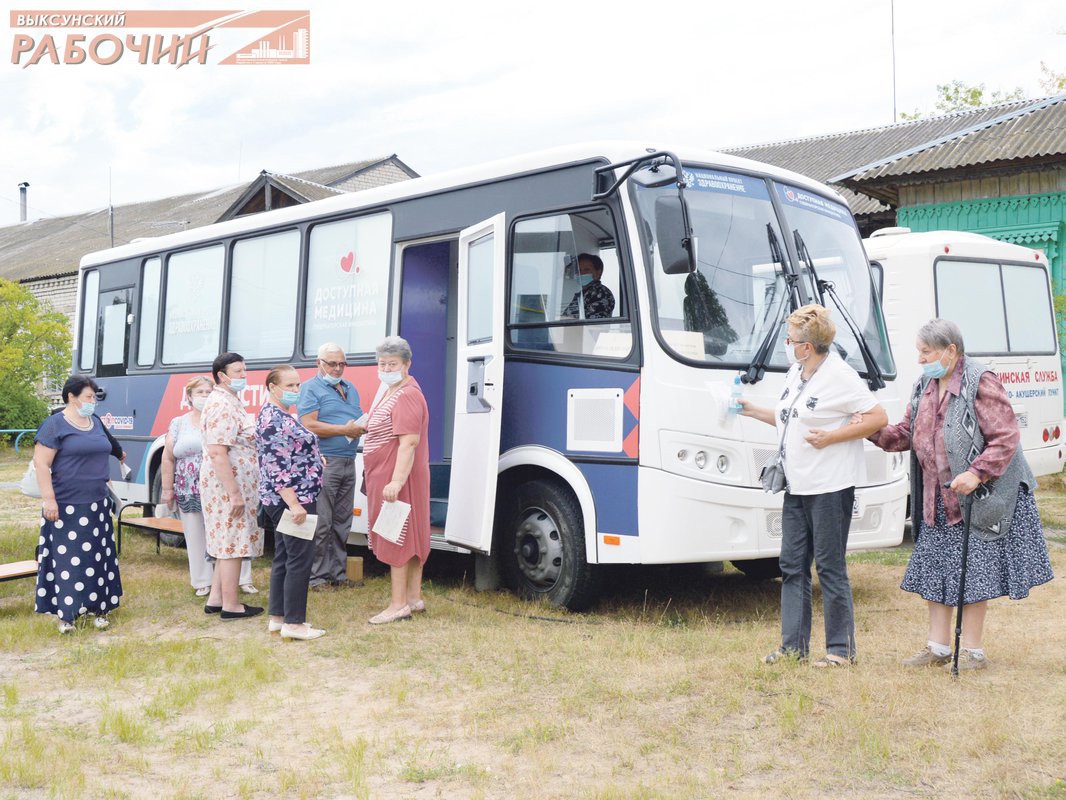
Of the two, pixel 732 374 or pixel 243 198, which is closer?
pixel 732 374

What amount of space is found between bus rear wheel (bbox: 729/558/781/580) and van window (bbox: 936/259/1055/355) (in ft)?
13.2

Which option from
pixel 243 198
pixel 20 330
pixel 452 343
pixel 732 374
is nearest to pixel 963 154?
pixel 452 343

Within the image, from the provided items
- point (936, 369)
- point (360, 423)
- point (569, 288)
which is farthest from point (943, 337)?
point (360, 423)

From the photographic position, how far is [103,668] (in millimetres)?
6055

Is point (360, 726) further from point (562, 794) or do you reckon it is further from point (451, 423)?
point (451, 423)

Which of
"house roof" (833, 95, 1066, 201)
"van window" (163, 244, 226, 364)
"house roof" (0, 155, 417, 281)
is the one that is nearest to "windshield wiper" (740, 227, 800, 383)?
"van window" (163, 244, 226, 364)

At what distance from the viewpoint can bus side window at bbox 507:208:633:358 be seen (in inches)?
267

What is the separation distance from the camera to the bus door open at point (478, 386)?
22.9 ft

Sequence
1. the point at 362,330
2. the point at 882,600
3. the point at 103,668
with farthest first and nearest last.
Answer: the point at 362,330 → the point at 882,600 → the point at 103,668

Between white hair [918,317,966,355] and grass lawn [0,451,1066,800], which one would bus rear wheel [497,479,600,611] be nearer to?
grass lawn [0,451,1066,800]

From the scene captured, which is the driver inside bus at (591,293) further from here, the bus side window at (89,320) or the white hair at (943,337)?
the bus side window at (89,320)

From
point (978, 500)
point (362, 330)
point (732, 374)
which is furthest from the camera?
point (362, 330)

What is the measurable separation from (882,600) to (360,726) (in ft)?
13.2

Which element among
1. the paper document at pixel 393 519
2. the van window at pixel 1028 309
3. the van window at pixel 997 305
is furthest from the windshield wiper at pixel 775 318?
the van window at pixel 1028 309
